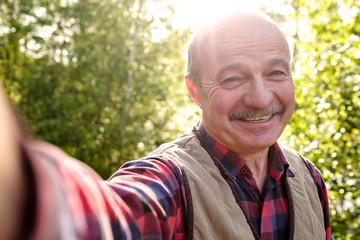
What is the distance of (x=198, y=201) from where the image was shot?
1365mm

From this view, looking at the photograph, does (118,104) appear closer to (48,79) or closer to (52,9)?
(48,79)

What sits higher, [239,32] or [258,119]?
[239,32]

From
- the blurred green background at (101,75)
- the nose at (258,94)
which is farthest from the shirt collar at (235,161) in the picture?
the blurred green background at (101,75)

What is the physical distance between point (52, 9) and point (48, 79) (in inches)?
79.1

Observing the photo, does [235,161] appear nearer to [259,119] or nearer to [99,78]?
[259,119]

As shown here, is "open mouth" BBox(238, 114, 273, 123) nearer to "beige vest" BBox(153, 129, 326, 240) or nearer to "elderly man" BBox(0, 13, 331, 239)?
"elderly man" BBox(0, 13, 331, 239)

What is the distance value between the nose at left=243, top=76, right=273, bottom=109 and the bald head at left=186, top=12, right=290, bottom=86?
0.18 meters

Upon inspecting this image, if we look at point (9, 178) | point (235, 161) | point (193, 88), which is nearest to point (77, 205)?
point (9, 178)

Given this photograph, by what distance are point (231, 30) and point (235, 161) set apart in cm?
60

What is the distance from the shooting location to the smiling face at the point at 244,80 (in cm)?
165

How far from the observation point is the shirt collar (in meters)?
1.63

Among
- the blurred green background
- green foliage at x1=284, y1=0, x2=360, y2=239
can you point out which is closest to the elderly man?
green foliage at x1=284, y1=0, x2=360, y2=239

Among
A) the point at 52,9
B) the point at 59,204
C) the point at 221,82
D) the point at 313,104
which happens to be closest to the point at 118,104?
the point at 52,9

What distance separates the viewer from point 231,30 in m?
1.68
